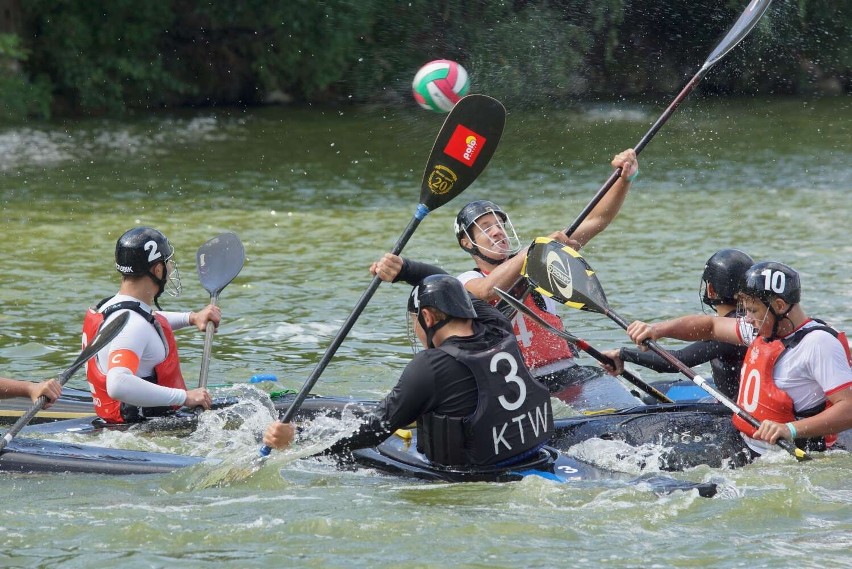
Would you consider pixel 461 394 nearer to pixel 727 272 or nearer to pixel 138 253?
pixel 727 272

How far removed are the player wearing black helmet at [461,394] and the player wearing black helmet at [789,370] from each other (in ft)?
3.29

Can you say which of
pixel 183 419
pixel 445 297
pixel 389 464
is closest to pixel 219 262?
pixel 183 419

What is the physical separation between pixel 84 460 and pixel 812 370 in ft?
11.2

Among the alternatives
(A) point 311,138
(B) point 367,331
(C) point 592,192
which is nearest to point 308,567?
(B) point 367,331

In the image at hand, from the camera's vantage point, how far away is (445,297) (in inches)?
210

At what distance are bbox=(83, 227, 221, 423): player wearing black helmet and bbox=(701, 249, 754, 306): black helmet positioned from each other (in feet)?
8.91

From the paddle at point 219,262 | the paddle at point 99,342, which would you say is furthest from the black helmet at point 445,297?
the paddle at point 219,262

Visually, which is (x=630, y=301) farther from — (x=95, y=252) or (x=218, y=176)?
(x=218, y=176)

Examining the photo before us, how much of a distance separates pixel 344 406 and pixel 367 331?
3.10m

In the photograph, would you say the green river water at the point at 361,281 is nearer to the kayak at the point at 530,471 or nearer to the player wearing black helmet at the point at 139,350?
A: the kayak at the point at 530,471

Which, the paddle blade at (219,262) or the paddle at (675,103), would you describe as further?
the paddle blade at (219,262)

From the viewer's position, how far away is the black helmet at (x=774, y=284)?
18.2 ft

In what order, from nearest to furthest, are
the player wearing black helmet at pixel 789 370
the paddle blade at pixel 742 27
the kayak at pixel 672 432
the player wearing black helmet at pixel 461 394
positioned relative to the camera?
the player wearing black helmet at pixel 461 394
the player wearing black helmet at pixel 789 370
the kayak at pixel 672 432
the paddle blade at pixel 742 27

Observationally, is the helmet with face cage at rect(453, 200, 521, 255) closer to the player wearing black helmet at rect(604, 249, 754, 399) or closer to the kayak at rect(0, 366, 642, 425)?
the kayak at rect(0, 366, 642, 425)
